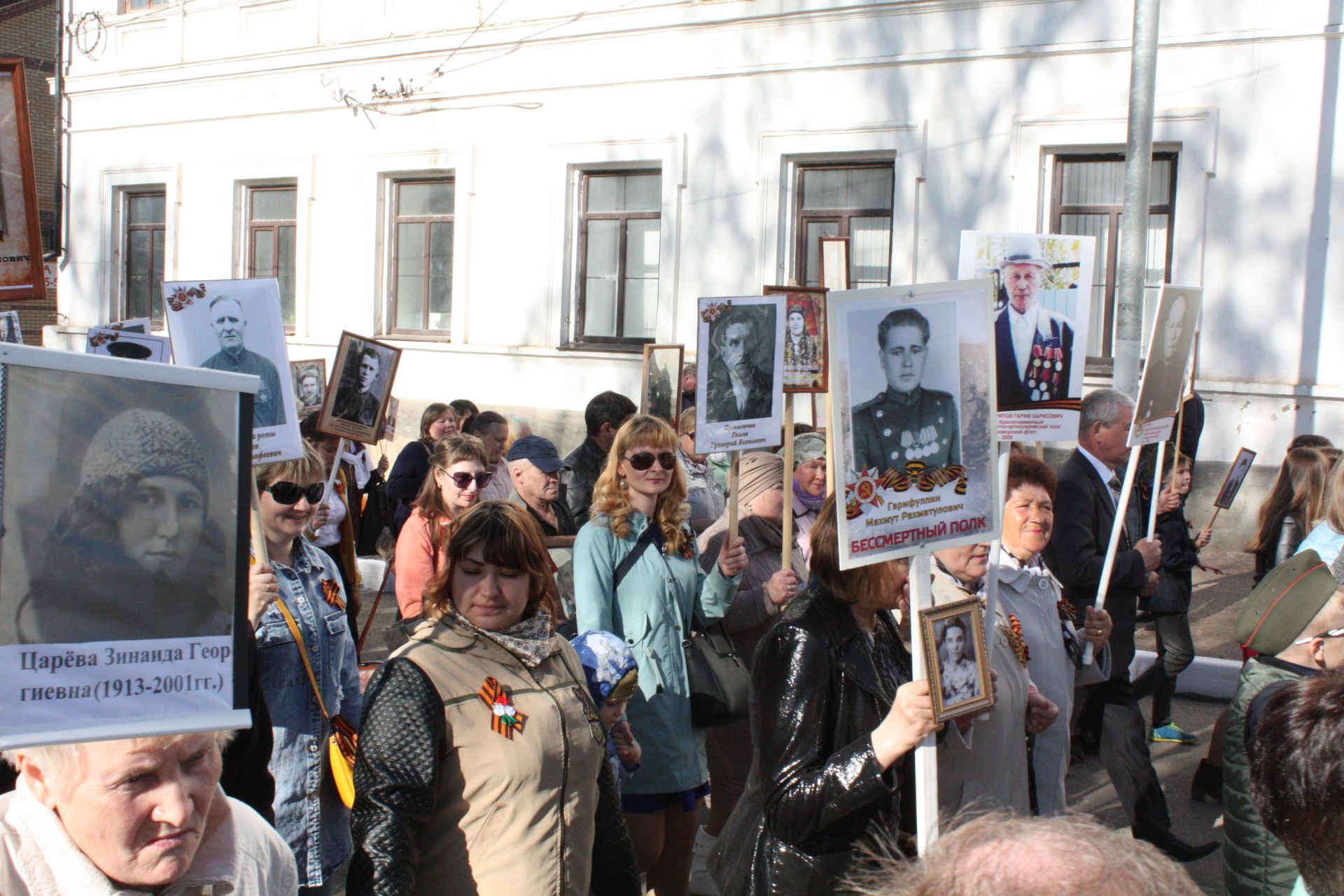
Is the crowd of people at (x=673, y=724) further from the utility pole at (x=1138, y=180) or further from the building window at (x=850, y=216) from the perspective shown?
the building window at (x=850, y=216)

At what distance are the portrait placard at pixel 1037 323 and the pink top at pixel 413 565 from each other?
2.13 metres

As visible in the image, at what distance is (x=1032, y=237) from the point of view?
5043 millimetres

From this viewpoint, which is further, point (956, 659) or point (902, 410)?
point (902, 410)

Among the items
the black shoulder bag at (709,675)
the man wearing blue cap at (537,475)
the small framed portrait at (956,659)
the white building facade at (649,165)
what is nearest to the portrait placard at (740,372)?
the man wearing blue cap at (537,475)

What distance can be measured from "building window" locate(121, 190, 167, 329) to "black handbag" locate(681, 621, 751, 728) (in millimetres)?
16518

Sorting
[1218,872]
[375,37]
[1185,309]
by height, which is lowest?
[1218,872]

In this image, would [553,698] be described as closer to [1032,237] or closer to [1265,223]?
[1032,237]

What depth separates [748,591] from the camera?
4703 millimetres

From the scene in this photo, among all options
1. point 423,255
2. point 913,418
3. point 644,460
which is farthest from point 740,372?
point 423,255

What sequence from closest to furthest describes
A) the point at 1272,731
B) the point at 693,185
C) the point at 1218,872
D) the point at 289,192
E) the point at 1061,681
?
the point at 1272,731 < the point at 1061,681 < the point at 1218,872 < the point at 693,185 < the point at 289,192

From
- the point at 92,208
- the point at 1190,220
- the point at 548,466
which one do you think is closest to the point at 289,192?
the point at 92,208

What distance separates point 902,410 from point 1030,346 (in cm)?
213

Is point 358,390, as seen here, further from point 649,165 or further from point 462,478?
point 649,165

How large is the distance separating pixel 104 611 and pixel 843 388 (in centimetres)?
167
